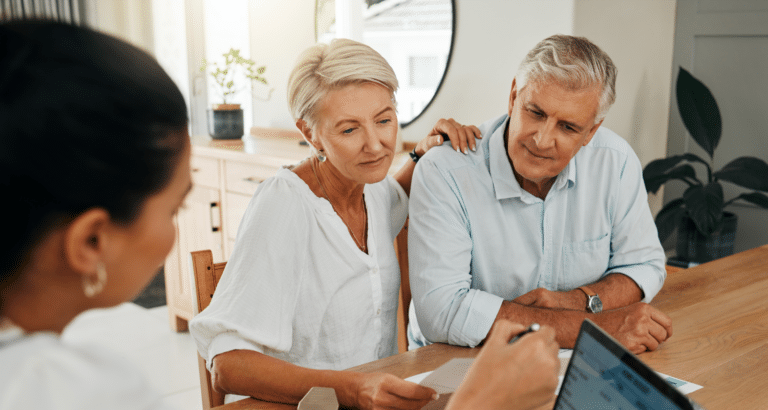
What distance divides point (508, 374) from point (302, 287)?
644mm

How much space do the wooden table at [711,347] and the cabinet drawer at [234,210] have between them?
1895mm

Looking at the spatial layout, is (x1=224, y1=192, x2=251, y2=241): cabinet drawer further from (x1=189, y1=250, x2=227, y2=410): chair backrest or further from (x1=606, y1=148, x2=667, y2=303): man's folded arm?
(x1=606, y1=148, x2=667, y2=303): man's folded arm

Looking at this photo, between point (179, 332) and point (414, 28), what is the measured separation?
2.08 m

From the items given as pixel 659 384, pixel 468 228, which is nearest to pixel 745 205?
pixel 468 228

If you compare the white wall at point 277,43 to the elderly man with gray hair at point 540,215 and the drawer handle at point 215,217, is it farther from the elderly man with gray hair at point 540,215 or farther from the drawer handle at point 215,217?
the elderly man with gray hair at point 540,215

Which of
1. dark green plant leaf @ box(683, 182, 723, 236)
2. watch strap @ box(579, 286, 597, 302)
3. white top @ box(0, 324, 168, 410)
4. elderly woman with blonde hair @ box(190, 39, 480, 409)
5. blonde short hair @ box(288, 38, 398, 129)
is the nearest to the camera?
white top @ box(0, 324, 168, 410)

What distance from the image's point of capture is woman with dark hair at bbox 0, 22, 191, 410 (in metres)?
0.44

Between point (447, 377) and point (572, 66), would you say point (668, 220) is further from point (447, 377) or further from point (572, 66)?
point (447, 377)

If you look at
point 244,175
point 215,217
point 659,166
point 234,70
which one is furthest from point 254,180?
point 659,166

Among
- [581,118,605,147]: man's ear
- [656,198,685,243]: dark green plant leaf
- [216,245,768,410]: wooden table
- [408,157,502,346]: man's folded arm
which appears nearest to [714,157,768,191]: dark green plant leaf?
[656,198,685,243]: dark green plant leaf

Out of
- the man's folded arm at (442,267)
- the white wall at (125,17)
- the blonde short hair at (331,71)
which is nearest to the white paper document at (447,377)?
the man's folded arm at (442,267)

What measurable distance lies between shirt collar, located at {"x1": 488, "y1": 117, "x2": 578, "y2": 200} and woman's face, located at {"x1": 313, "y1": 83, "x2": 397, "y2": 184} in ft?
0.95

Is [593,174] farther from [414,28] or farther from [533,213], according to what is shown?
[414,28]

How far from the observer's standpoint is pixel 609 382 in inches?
28.8
